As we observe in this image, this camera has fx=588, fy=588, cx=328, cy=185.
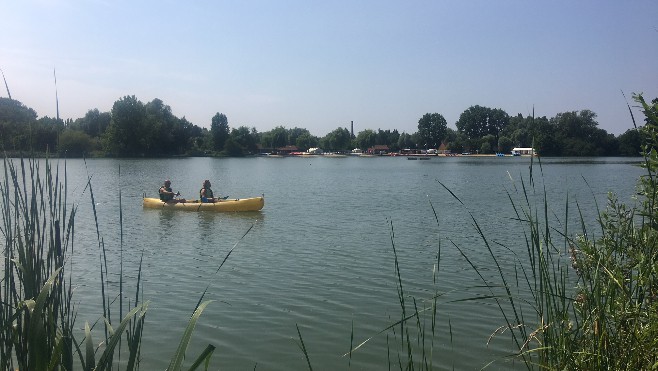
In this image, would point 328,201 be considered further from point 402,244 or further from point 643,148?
point 643,148

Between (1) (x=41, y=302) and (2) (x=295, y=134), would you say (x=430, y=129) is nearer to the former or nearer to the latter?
(2) (x=295, y=134)

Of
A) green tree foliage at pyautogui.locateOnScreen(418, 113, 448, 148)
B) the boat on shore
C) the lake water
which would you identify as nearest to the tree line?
green tree foliage at pyautogui.locateOnScreen(418, 113, 448, 148)

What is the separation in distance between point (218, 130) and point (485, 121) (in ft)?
201

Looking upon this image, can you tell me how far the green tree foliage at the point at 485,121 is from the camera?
13312 centimetres

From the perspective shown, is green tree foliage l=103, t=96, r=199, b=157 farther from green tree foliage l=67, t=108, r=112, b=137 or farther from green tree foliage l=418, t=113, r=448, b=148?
green tree foliage l=418, t=113, r=448, b=148

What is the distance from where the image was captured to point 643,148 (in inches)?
143

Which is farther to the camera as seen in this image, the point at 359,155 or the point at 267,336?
the point at 359,155

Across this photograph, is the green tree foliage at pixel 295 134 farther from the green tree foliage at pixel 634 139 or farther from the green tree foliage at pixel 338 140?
the green tree foliage at pixel 634 139

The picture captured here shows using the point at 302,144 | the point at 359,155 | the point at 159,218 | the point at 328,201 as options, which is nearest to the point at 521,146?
the point at 359,155

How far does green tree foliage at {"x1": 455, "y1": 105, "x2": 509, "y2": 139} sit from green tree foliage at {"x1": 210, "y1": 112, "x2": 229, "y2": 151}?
55.2m

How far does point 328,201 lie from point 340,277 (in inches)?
→ 609

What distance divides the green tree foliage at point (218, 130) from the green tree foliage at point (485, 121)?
55.2m

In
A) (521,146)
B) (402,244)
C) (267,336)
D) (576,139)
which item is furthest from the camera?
(521,146)

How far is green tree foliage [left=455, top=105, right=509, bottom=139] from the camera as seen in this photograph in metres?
133
